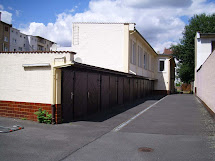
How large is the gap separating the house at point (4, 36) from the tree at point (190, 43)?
129 feet

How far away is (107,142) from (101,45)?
14760 millimetres

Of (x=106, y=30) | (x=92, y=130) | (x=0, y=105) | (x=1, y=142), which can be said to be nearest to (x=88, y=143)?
(x=92, y=130)

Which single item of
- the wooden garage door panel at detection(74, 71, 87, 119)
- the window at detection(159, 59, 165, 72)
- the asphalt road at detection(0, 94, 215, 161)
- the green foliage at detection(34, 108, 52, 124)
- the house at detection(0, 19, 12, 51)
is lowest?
the asphalt road at detection(0, 94, 215, 161)

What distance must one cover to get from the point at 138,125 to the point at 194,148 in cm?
348

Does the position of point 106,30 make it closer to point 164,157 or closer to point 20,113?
point 20,113

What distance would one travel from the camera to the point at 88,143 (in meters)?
6.61

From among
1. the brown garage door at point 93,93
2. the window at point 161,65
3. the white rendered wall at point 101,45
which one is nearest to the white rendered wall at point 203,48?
the window at point 161,65

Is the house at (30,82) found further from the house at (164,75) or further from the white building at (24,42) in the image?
the white building at (24,42)

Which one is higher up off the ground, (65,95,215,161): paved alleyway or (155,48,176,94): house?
(155,48,176,94): house

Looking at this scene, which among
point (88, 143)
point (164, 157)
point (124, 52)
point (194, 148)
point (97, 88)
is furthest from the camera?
point (124, 52)

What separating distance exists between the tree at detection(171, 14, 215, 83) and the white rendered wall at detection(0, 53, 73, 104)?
36046mm

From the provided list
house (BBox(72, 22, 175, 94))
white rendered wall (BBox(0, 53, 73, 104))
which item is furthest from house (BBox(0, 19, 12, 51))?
white rendered wall (BBox(0, 53, 73, 104))

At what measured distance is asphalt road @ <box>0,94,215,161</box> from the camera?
5492 millimetres

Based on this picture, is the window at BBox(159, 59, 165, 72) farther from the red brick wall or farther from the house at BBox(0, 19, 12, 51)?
the house at BBox(0, 19, 12, 51)
